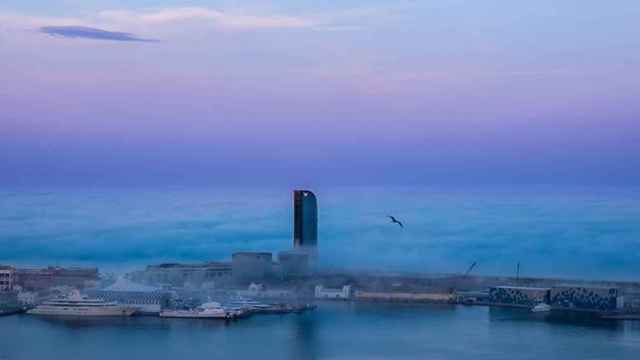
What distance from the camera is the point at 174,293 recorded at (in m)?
18.9

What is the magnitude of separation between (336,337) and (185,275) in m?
5.74

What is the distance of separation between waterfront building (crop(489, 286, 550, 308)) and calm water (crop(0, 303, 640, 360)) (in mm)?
626

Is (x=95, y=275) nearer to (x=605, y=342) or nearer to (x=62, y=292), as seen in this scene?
(x=62, y=292)

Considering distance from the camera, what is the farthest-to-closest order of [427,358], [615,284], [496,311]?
[615,284] → [496,311] → [427,358]

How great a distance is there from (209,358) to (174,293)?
5.21 meters

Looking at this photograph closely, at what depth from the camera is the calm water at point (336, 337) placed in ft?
45.8

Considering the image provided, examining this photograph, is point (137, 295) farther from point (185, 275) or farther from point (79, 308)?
point (185, 275)

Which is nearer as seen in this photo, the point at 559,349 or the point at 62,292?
the point at 559,349

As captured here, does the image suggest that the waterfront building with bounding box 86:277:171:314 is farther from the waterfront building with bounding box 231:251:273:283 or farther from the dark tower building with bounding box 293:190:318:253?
the dark tower building with bounding box 293:190:318:253

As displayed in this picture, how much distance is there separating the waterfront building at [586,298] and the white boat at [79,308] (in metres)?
4.49

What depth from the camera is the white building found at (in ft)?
64.4

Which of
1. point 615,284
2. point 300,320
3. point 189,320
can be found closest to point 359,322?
point 300,320

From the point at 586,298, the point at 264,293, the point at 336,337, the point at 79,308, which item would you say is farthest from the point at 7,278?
the point at 586,298

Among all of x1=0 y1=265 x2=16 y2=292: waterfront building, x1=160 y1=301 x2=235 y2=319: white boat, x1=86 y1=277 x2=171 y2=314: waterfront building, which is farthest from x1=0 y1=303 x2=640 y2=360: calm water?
x1=0 y1=265 x2=16 y2=292: waterfront building
